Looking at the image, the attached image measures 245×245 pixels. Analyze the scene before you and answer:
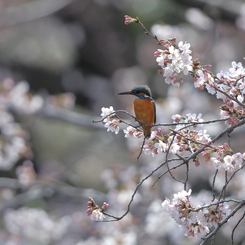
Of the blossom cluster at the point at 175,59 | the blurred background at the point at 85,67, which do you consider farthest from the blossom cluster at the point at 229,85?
the blurred background at the point at 85,67

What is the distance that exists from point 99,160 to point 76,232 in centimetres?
395

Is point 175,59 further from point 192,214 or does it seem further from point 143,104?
point 143,104

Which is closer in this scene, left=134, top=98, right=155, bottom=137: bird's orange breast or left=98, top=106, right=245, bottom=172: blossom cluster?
left=98, top=106, right=245, bottom=172: blossom cluster

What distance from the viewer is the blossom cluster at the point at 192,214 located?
2355 mm

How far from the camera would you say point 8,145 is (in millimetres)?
6125

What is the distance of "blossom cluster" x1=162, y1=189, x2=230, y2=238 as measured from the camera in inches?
92.7

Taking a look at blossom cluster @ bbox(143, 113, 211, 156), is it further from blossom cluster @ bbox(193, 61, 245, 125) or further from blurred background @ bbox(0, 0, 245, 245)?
blurred background @ bbox(0, 0, 245, 245)

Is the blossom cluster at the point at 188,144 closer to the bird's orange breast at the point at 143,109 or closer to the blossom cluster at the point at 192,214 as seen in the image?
the blossom cluster at the point at 192,214

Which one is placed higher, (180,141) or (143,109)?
(143,109)

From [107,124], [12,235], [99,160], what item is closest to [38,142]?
[99,160]

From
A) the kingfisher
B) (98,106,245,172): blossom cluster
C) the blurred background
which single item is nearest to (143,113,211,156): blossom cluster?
A: (98,106,245,172): blossom cluster

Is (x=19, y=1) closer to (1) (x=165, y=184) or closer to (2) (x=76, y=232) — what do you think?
(2) (x=76, y=232)

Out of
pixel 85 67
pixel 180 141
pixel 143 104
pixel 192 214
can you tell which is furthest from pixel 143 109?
pixel 85 67

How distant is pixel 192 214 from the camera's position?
2.36 meters
